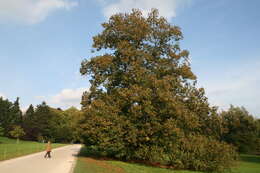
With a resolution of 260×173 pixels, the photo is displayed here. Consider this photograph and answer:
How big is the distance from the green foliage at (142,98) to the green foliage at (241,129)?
2447cm

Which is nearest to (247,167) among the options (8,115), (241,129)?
(241,129)

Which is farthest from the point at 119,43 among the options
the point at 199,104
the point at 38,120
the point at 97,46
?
the point at 38,120

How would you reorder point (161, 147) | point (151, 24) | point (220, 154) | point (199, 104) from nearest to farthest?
point (220, 154)
point (161, 147)
point (199, 104)
point (151, 24)

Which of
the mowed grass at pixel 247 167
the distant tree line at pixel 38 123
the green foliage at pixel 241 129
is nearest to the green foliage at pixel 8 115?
the distant tree line at pixel 38 123

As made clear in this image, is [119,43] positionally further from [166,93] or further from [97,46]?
[166,93]

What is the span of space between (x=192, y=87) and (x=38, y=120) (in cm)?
7182

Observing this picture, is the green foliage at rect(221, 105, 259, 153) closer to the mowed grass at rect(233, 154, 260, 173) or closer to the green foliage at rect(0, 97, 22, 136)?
the mowed grass at rect(233, 154, 260, 173)

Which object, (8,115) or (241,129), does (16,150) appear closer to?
(241,129)

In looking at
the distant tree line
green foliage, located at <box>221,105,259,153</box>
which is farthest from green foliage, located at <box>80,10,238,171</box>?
the distant tree line

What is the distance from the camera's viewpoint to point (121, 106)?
21031 mm

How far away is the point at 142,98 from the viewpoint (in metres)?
19.3

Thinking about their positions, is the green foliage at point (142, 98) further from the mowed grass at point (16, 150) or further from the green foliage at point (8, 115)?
the green foliage at point (8, 115)

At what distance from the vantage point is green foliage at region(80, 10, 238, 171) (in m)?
19.4

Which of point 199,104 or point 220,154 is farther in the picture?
point 199,104
